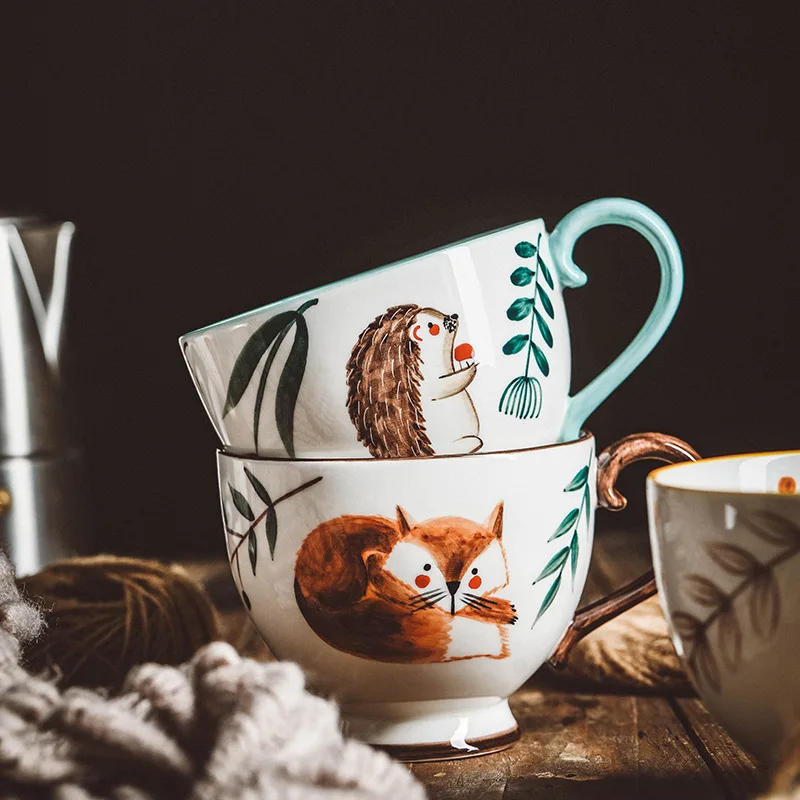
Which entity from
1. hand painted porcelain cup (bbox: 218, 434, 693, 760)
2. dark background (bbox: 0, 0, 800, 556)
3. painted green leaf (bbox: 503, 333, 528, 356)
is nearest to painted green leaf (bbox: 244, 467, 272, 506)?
hand painted porcelain cup (bbox: 218, 434, 693, 760)

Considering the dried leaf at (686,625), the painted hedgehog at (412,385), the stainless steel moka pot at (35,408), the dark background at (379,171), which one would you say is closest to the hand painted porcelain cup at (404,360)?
the painted hedgehog at (412,385)

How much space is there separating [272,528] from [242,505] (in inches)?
0.8

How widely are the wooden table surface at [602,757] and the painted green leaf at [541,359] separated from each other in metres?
0.16

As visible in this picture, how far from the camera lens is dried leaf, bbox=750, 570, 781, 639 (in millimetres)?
360

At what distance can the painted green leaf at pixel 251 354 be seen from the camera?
46cm

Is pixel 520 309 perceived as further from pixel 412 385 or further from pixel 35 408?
pixel 35 408

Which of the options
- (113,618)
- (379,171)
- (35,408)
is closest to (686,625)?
(113,618)

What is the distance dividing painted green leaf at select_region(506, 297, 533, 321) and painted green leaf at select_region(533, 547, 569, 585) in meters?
0.10

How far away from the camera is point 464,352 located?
46cm

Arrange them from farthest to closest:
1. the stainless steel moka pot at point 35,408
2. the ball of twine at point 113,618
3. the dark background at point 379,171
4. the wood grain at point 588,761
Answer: the dark background at point 379,171
the stainless steel moka pot at point 35,408
the ball of twine at point 113,618
the wood grain at point 588,761

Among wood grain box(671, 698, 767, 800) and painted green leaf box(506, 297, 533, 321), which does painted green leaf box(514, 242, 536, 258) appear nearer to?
painted green leaf box(506, 297, 533, 321)

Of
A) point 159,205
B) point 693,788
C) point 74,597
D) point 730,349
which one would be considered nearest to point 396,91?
point 159,205

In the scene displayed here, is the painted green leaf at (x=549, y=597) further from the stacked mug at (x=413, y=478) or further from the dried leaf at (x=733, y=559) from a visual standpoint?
the dried leaf at (x=733, y=559)

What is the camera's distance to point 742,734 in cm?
39
